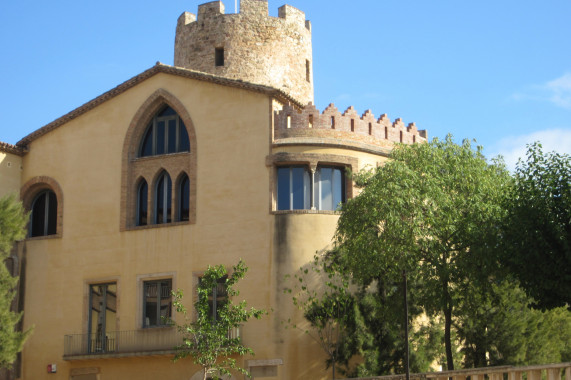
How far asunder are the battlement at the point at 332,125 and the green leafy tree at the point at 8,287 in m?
9.06

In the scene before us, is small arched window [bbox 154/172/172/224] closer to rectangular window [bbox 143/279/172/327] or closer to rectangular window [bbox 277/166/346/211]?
rectangular window [bbox 143/279/172/327]

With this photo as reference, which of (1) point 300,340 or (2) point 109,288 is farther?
(2) point 109,288

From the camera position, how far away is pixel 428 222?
79.9ft

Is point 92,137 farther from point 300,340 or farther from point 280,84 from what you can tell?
point 300,340

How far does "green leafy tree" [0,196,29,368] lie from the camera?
1134 inches

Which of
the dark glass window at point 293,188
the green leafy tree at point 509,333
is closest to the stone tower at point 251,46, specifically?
the dark glass window at point 293,188

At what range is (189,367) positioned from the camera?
30172 millimetres

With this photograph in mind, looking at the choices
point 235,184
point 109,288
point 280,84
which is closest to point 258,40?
point 280,84

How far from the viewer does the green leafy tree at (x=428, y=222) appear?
951 inches

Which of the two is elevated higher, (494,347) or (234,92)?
(234,92)

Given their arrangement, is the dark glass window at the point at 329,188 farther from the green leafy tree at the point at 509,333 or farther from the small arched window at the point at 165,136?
the green leafy tree at the point at 509,333

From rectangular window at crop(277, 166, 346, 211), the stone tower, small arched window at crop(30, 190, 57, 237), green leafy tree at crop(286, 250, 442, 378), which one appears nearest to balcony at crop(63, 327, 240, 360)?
green leafy tree at crop(286, 250, 442, 378)

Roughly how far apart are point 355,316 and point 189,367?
628 centimetres

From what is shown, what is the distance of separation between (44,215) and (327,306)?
12.5m
